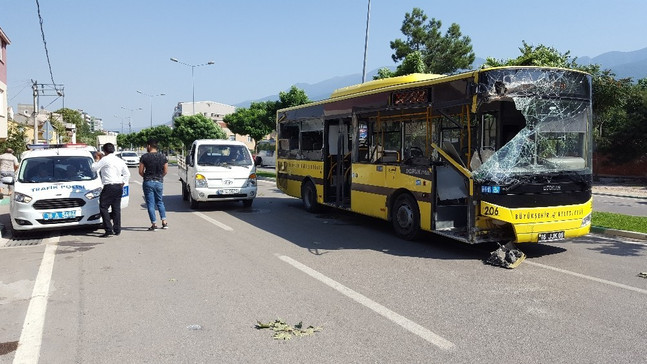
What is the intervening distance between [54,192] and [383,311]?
7.03 m

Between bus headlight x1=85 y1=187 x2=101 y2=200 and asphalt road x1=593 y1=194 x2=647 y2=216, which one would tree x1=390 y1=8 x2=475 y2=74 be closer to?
asphalt road x1=593 y1=194 x2=647 y2=216

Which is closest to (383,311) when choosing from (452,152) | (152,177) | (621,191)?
(452,152)

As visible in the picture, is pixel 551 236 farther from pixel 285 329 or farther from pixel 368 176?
pixel 285 329

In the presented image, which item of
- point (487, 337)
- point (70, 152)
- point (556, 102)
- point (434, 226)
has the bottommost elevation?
point (487, 337)

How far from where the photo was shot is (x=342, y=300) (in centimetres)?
559

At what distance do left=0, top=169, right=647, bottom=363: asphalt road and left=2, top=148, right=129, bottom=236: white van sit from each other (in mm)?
420

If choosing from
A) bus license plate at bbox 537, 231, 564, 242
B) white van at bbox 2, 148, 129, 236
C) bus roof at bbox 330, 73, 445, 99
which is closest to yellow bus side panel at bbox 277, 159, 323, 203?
bus roof at bbox 330, 73, 445, 99

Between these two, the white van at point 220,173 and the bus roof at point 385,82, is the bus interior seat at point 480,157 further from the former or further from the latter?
the white van at point 220,173

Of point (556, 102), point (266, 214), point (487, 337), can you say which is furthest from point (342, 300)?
point (266, 214)

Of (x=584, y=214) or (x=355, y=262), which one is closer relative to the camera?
(x=355, y=262)

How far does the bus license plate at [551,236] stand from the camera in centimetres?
752

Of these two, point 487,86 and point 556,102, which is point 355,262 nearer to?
point 487,86

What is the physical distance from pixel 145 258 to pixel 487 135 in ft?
19.3

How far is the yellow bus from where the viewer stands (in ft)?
24.3
